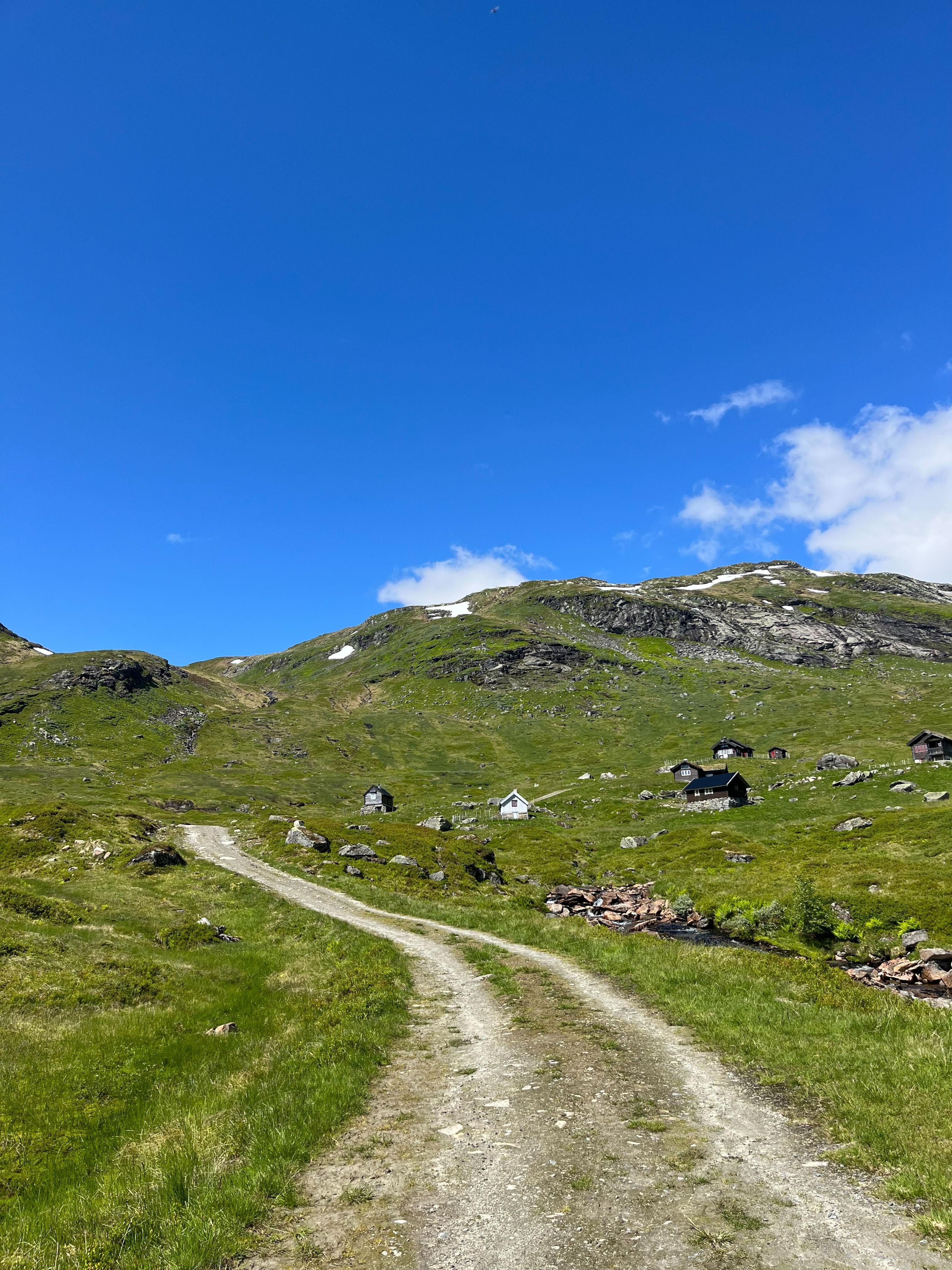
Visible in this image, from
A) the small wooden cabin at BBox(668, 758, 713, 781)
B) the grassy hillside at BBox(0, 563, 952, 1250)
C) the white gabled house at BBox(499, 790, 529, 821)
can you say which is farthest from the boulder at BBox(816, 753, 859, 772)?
the white gabled house at BBox(499, 790, 529, 821)

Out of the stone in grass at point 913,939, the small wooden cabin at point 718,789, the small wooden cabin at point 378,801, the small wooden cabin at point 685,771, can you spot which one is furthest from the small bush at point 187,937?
the small wooden cabin at point 685,771

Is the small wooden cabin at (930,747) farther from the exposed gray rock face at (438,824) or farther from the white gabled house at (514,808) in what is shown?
the exposed gray rock face at (438,824)

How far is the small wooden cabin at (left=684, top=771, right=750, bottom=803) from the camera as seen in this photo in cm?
10581

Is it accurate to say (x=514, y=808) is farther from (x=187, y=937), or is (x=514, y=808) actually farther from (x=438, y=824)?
(x=187, y=937)

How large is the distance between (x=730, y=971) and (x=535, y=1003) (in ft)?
25.7

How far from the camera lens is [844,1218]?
8414mm

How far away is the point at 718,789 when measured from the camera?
106 m

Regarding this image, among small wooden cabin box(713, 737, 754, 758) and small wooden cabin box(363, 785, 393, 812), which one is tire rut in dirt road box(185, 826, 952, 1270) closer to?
small wooden cabin box(363, 785, 393, 812)

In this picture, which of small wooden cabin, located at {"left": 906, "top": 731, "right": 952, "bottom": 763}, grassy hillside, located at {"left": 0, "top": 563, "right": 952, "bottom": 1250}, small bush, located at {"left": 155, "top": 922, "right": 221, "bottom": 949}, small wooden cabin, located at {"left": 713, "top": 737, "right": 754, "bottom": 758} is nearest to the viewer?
grassy hillside, located at {"left": 0, "top": 563, "right": 952, "bottom": 1250}

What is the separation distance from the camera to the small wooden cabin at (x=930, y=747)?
11394 centimetres

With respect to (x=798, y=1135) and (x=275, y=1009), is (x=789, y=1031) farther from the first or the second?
(x=275, y=1009)

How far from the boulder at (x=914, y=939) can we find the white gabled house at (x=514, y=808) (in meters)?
81.0

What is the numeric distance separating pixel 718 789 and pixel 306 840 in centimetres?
7058

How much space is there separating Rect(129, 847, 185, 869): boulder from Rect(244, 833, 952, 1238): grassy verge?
3756cm
